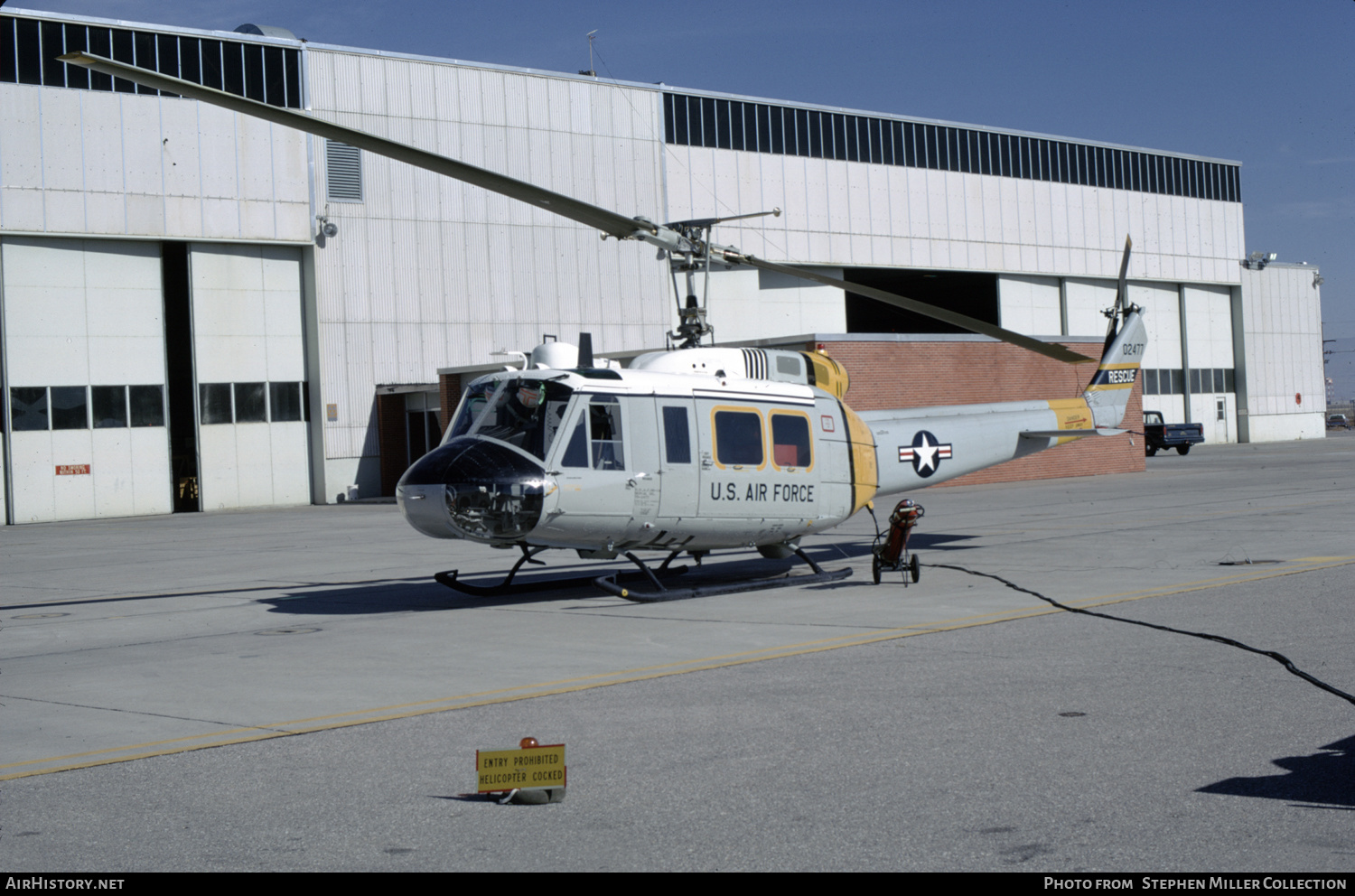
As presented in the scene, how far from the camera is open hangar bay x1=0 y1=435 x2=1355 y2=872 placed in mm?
5258

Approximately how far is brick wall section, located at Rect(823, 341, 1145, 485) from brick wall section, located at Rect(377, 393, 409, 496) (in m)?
13.9

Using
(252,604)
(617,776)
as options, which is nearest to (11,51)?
(252,604)

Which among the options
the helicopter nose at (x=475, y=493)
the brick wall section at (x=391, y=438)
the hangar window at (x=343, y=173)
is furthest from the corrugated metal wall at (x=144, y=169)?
the helicopter nose at (x=475, y=493)

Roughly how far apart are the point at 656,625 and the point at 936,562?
17.7 ft

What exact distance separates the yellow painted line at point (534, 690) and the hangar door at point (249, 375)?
100 ft

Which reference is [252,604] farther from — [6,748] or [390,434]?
[390,434]

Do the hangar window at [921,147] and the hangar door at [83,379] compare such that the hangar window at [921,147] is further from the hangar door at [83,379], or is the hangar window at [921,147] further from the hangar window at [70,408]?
the hangar window at [70,408]

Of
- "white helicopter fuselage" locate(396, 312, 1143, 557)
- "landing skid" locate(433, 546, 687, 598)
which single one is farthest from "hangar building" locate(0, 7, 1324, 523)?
"landing skid" locate(433, 546, 687, 598)

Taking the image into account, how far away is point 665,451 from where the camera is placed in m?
13.6

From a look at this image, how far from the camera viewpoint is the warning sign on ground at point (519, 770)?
5879mm

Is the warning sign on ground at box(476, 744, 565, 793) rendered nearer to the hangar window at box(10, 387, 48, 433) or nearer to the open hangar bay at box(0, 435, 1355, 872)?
the open hangar bay at box(0, 435, 1355, 872)

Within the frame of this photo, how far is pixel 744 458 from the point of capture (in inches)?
A: 560

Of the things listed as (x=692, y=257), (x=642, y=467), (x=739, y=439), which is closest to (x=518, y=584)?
(x=642, y=467)

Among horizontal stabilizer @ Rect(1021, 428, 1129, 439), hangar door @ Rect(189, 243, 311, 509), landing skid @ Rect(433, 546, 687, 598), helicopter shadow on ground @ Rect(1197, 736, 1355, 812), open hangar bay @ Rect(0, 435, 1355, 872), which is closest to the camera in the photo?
open hangar bay @ Rect(0, 435, 1355, 872)
